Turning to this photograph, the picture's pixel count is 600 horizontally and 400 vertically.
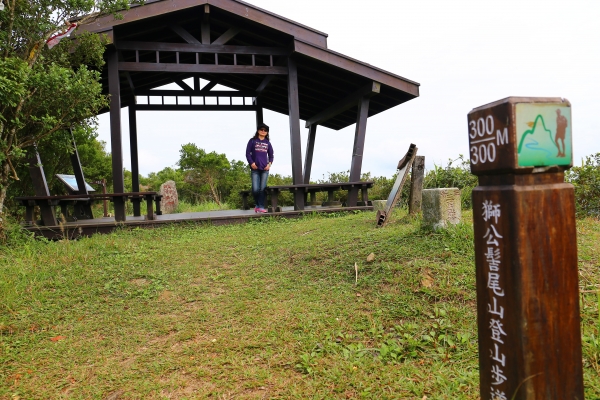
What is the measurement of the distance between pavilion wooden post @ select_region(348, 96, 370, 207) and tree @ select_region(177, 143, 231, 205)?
7.93m

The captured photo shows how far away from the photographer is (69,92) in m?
5.88

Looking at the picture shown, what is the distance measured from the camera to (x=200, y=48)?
8859 mm

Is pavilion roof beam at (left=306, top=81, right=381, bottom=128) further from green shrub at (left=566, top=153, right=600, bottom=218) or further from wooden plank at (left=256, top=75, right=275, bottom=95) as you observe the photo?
green shrub at (left=566, top=153, right=600, bottom=218)

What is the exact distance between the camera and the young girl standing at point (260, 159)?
862cm

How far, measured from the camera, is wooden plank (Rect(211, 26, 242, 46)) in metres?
8.89

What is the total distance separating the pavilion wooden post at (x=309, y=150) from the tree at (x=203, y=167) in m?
4.57

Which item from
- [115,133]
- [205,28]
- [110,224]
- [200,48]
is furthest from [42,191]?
[205,28]

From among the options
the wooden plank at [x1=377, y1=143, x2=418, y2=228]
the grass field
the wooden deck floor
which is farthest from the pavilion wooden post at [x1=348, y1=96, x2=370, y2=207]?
the grass field

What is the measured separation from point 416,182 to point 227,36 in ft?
18.3

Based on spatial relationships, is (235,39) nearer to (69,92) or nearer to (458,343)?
(69,92)

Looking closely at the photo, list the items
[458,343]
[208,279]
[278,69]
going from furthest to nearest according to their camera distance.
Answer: [278,69] < [208,279] < [458,343]

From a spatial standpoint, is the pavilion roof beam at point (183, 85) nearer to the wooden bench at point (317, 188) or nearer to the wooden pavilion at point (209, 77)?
the wooden pavilion at point (209, 77)

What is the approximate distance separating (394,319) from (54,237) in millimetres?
6433

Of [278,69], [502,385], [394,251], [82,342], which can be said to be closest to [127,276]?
[82,342]
